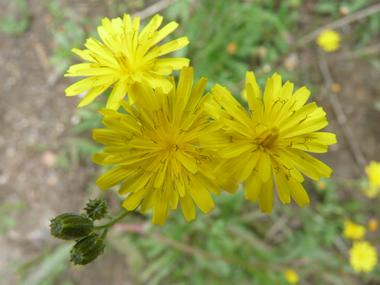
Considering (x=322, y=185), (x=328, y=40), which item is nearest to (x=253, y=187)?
(x=322, y=185)

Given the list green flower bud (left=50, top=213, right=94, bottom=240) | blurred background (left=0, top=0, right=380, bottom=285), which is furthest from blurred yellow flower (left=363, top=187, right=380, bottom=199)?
green flower bud (left=50, top=213, right=94, bottom=240)

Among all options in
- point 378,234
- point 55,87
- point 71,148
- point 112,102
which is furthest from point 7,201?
point 378,234

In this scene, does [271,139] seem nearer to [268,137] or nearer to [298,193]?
[268,137]

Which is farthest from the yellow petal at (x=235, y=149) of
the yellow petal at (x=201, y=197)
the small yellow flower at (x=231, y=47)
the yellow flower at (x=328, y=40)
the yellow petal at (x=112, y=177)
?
the yellow flower at (x=328, y=40)

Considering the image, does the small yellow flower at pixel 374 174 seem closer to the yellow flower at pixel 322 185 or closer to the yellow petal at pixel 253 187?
the yellow flower at pixel 322 185

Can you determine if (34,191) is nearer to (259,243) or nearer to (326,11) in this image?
(259,243)
